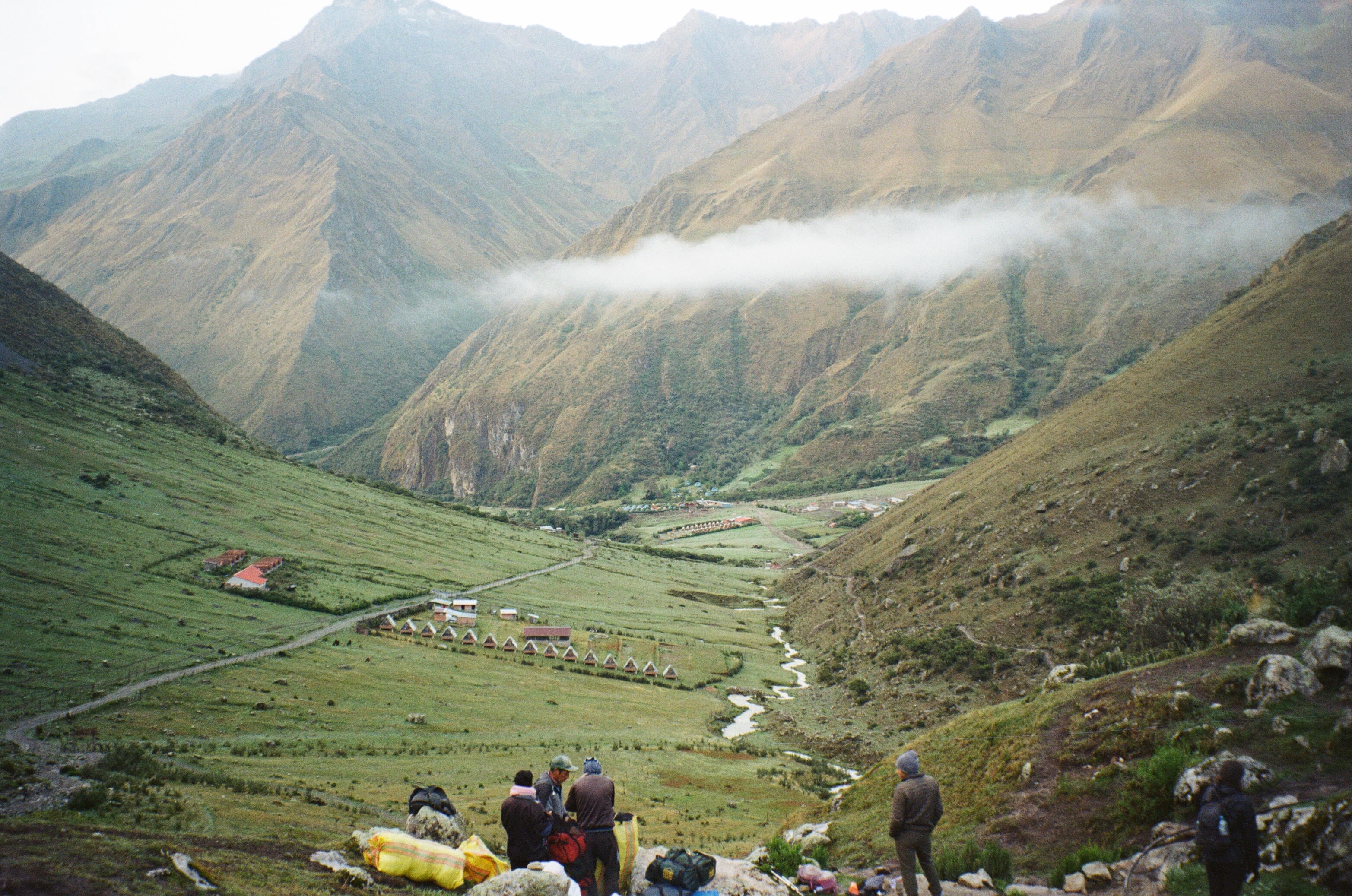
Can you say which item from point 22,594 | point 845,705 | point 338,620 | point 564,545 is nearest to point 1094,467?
point 845,705

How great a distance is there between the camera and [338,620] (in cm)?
7212

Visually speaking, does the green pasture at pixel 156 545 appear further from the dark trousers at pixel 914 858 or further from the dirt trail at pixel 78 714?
the dark trousers at pixel 914 858

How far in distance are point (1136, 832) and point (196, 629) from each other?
60.9 meters

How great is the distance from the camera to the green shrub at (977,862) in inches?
728

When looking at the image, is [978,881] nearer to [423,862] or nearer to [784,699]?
[423,862]

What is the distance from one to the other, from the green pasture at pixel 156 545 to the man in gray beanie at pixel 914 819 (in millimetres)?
40131

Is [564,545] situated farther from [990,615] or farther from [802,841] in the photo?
[802,841]

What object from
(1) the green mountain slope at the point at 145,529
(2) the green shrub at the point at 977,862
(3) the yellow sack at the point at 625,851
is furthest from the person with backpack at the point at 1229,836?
(1) the green mountain slope at the point at 145,529

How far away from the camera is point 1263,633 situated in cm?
2398

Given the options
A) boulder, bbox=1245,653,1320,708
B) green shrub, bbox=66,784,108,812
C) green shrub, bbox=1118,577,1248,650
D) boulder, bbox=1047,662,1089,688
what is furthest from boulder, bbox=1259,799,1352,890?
green shrub, bbox=66,784,108,812

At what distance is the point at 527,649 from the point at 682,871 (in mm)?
58958

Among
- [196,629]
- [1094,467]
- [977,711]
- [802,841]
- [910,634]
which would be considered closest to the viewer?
[802,841]

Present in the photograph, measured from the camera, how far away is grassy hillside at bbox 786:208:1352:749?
5038 cm

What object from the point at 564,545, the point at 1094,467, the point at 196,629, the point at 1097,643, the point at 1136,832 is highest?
the point at 1094,467
